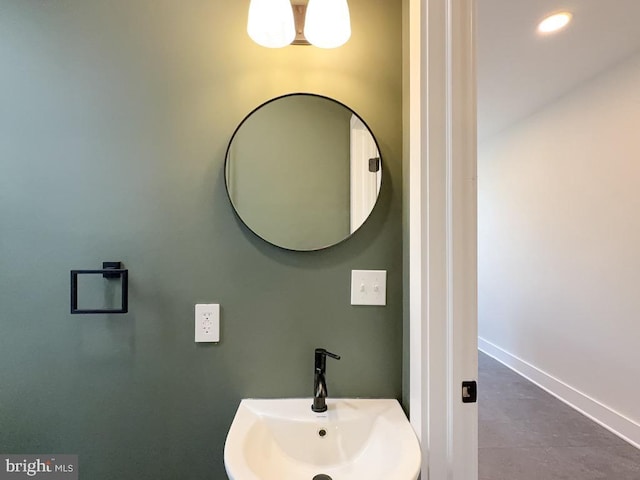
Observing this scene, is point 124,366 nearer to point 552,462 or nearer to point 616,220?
point 552,462

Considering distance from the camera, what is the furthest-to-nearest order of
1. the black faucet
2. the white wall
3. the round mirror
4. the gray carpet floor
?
the white wall
the gray carpet floor
the round mirror
the black faucet

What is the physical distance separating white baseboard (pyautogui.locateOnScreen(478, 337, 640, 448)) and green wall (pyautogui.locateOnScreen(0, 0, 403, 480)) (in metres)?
2.13

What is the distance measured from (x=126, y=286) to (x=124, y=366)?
0.27 m

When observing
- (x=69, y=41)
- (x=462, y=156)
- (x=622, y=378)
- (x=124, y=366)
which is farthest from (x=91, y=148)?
(x=622, y=378)

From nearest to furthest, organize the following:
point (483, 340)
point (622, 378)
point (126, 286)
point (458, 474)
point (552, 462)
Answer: point (458, 474), point (126, 286), point (552, 462), point (622, 378), point (483, 340)

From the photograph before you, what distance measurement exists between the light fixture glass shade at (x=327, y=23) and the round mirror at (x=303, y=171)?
166 mm

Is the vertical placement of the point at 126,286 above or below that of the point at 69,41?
below

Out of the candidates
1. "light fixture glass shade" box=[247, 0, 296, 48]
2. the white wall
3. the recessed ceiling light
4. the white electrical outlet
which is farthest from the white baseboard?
"light fixture glass shade" box=[247, 0, 296, 48]

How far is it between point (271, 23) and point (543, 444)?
269cm

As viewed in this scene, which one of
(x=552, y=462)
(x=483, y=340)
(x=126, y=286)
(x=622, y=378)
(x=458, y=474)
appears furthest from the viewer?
(x=483, y=340)

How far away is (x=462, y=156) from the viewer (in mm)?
854

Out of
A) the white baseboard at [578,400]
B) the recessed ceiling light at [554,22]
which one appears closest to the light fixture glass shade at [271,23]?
the recessed ceiling light at [554,22]

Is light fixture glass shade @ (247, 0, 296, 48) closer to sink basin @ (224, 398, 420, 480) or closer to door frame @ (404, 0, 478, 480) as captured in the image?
door frame @ (404, 0, 478, 480)

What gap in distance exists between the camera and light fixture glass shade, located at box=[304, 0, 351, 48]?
0.97m
